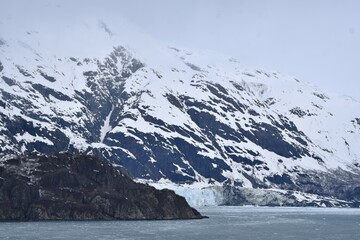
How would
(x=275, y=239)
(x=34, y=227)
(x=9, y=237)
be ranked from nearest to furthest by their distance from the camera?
(x=9, y=237) < (x=275, y=239) < (x=34, y=227)

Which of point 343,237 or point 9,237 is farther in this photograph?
point 343,237

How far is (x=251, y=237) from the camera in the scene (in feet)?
574

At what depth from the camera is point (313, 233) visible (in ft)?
627

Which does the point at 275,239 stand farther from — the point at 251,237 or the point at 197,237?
Answer: the point at 197,237

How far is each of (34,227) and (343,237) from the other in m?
83.0

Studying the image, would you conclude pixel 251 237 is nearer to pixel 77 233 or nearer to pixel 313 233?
pixel 313 233

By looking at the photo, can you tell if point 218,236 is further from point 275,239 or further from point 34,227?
point 34,227

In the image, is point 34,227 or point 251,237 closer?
point 251,237

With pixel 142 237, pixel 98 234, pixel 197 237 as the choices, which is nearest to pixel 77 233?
pixel 98 234

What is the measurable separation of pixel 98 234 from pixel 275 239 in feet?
144

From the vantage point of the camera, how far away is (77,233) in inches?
6860

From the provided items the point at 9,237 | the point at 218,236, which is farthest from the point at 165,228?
the point at 9,237

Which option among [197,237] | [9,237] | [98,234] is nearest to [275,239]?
[197,237]

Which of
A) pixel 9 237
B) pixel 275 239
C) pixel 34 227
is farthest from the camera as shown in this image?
pixel 34 227
